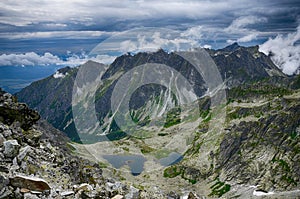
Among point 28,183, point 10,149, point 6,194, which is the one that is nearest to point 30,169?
point 10,149

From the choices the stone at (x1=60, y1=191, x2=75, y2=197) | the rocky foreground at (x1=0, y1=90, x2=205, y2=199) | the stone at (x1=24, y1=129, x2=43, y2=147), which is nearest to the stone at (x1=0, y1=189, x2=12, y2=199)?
the rocky foreground at (x1=0, y1=90, x2=205, y2=199)

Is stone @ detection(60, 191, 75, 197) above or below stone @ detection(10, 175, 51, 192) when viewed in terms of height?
below

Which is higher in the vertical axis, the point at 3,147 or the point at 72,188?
the point at 3,147

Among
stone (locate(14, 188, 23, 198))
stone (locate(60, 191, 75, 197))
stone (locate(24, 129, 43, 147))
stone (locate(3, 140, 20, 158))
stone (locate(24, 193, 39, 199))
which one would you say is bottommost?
stone (locate(60, 191, 75, 197))

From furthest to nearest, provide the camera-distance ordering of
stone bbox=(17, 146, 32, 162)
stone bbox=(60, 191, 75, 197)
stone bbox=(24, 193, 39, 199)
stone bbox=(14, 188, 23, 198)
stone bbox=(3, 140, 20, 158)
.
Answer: stone bbox=(17, 146, 32, 162) → stone bbox=(3, 140, 20, 158) → stone bbox=(60, 191, 75, 197) → stone bbox=(24, 193, 39, 199) → stone bbox=(14, 188, 23, 198)

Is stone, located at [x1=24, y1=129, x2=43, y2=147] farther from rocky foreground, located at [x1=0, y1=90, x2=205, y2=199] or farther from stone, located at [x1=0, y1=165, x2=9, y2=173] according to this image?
stone, located at [x1=0, y1=165, x2=9, y2=173]

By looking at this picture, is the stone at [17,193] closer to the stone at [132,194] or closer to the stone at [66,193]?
the stone at [66,193]

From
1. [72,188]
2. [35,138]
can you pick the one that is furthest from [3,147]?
[35,138]

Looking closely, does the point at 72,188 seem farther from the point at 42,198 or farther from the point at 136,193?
the point at 136,193

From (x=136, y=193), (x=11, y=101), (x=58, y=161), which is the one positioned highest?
(x=11, y=101)

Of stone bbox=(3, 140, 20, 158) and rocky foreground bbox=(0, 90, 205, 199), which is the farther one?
stone bbox=(3, 140, 20, 158)
